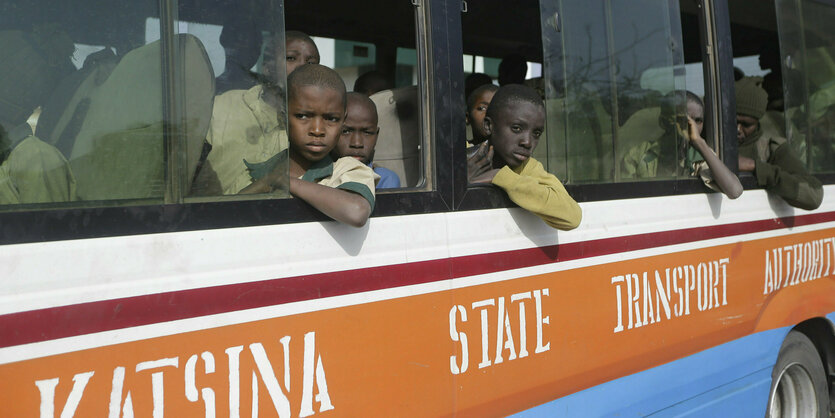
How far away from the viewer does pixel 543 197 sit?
2674mm

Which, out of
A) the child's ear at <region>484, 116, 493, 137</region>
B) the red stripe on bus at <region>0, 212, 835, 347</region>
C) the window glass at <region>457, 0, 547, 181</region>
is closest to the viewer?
the red stripe on bus at <region>0, 212, 835, 347</region>

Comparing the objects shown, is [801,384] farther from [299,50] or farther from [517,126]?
[299,50]

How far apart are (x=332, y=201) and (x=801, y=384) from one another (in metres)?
3.37

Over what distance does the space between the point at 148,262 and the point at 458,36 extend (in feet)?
4.31

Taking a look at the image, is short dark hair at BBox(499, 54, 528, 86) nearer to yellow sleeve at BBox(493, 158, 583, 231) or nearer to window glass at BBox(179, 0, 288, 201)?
yellow sleeve at BBox(493, 158, 583, 231)

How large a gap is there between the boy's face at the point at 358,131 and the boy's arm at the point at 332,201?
2.77 feet

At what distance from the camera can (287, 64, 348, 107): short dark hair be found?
2.37m

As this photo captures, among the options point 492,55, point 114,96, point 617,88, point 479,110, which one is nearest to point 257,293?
point 114,96

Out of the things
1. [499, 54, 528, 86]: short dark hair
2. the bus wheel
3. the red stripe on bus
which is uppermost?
[499, 54, 528, 86]: short dark hair

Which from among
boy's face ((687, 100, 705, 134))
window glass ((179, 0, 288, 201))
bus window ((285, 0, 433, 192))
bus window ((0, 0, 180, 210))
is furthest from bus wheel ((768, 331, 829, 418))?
bus window ((0, 0, 180, 210))

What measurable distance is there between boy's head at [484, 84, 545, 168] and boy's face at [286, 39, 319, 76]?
0.81 meters

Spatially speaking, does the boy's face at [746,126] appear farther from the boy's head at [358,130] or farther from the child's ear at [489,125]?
the boy's head at [358,130]

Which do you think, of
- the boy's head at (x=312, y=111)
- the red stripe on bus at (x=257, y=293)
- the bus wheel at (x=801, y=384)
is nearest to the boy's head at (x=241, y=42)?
the boy's head at (x=312, y=111)

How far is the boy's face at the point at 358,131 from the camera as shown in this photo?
2.99 meters
